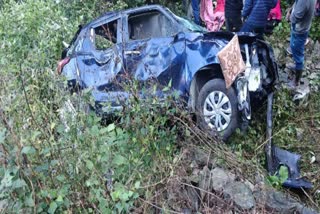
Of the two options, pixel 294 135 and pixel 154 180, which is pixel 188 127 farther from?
pixel 294 135

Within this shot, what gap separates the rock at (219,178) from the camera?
4.60 meters

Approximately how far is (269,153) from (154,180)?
2136mm

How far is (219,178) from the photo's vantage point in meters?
4.70

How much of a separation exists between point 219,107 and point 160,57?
988 mm

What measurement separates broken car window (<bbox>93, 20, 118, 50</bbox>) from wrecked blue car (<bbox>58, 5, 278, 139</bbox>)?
0.78ft

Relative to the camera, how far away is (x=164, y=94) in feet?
17.0

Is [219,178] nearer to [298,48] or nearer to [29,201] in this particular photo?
[29,201]

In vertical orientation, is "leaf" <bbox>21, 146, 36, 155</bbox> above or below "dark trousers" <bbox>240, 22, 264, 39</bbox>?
below

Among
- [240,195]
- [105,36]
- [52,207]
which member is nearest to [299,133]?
[240,195]

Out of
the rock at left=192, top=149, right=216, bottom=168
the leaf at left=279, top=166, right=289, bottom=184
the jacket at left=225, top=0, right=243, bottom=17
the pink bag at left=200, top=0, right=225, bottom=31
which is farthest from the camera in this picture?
the pink bag at left=200, top=0, right=225, bottom=31

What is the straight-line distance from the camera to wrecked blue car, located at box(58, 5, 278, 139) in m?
5.99

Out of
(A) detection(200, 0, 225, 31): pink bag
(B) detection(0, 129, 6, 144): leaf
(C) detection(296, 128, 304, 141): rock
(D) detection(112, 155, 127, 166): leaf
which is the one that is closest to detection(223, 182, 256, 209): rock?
(D) detection(112, 155, 127, 166): leaf

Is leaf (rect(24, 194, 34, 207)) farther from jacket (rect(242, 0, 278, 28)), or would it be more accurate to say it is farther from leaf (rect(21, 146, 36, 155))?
jacket (rect(242, 0, 278, 28))

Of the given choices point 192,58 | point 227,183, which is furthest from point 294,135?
point 227,183
